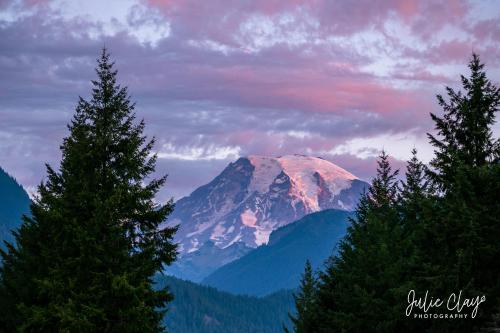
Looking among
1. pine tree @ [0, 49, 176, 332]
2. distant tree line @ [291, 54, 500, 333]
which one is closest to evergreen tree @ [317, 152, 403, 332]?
distant tree line @ [291, 54, 500, 333]

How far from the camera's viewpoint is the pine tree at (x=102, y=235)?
→ 1104 inches

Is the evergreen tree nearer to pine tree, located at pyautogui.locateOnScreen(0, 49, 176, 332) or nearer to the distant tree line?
the distant tree line

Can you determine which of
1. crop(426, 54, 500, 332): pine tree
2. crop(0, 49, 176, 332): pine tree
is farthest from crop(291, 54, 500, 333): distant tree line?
crop(0, 49, 176, 332): pine tree

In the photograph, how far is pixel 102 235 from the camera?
29.3 m

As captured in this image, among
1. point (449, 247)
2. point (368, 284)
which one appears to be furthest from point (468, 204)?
point (368, 284)

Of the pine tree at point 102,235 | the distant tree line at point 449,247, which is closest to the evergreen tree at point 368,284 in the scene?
the distant tree line at point 449,247

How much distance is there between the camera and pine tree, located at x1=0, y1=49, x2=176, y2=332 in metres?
28.0

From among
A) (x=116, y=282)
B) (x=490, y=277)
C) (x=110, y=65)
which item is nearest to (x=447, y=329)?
(x=490, y=277)

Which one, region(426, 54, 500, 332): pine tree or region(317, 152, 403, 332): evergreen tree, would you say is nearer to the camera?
region(426, 54, 500, 332): pine tree

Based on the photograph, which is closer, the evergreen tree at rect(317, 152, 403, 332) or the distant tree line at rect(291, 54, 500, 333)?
the distant tree line at rect(291, 54, 500, 333)

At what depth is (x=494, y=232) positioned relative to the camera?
28203 millimetres

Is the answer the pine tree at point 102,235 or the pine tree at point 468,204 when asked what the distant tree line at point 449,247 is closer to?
the pine tree at point 468,204

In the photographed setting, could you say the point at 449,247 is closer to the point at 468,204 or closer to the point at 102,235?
the point at 468,204

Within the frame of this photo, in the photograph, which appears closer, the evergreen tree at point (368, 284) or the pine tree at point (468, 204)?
the pine tree at point (468, 204)
